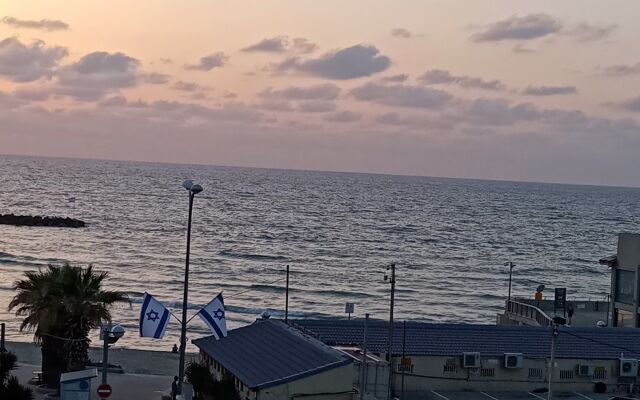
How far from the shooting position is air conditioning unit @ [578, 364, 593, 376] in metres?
32.7

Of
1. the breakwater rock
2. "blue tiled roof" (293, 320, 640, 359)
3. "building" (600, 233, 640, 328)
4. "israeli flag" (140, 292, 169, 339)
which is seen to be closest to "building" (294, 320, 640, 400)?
"blue tiled roof" (293, 320, 640, 359)

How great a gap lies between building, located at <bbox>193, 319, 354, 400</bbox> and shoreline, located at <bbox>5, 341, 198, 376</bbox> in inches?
276

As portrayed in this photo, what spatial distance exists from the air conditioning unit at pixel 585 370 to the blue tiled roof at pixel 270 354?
31.9ft

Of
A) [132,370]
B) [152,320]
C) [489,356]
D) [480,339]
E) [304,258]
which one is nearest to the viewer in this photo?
[152,320]

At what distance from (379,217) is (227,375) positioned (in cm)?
15316

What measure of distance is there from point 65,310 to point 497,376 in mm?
14827

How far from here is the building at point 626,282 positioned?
42.4 metres

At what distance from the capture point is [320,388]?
2702cm

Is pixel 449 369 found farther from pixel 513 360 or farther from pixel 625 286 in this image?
pixel 625 286

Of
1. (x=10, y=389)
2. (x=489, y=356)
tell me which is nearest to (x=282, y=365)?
(x=10, y=389)

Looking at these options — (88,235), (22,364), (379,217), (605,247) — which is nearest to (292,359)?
(22,364)

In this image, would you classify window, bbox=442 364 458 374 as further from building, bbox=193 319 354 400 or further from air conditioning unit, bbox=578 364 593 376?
building, bbox=193 319 354 400

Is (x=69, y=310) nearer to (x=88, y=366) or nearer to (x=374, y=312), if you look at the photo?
(x=88, y=366)

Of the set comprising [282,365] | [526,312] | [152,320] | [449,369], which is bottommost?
[449,369]
